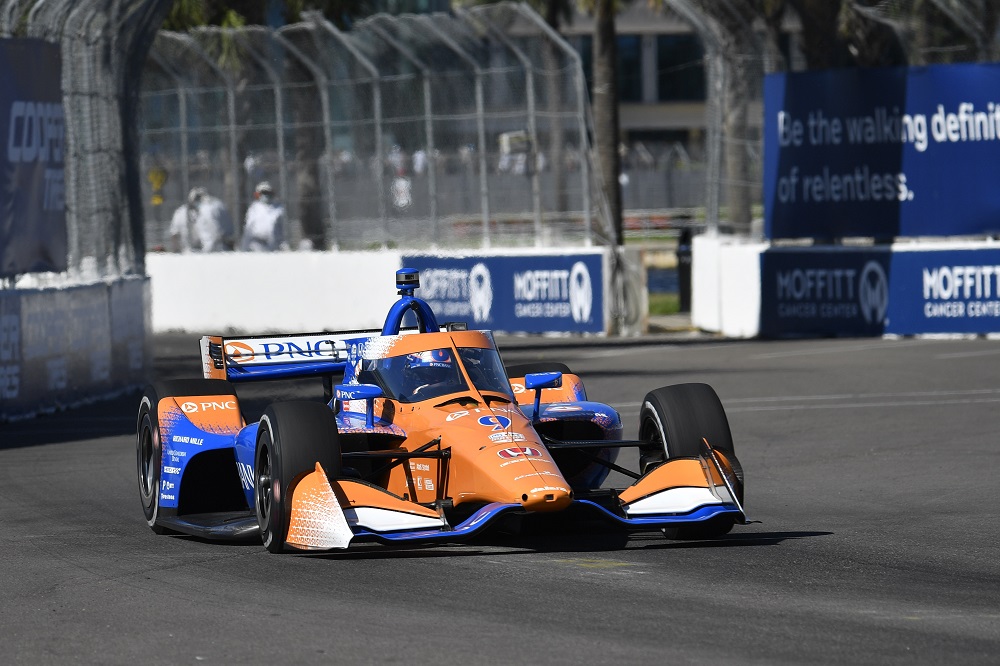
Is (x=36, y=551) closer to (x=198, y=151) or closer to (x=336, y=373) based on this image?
(x=336, y=373)

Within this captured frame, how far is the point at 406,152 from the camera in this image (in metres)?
25.1

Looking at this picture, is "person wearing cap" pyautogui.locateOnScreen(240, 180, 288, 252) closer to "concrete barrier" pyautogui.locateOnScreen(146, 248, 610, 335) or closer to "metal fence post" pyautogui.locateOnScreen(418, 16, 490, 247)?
"concrete barrier" pyautogui.locateOnScreen(146, 248, 610, 335)

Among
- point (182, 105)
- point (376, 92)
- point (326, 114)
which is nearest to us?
point (376, 92)

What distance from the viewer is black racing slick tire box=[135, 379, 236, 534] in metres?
9.12

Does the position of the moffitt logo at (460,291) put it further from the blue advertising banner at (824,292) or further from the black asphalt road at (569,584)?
the black asphalt road at (569,584)

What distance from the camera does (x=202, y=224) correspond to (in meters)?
26.8

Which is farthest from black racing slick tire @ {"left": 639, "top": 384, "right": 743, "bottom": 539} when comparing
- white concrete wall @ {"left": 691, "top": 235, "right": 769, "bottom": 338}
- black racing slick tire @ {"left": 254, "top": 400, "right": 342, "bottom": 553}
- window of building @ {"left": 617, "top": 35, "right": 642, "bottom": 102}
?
window of building @ {"left": 617, "top": 35, "right": 642, "bottom": 102}

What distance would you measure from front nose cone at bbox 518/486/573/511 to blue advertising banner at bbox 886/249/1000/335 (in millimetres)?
13057

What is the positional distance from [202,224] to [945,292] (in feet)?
39.1

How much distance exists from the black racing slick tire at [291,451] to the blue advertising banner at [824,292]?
43.8 ft

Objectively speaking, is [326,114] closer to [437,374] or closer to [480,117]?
[480,117]

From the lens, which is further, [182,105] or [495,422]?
[182,105]

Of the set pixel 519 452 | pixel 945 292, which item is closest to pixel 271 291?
pixel 945 292

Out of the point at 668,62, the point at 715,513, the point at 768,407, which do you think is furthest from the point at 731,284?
the point at 668,62
